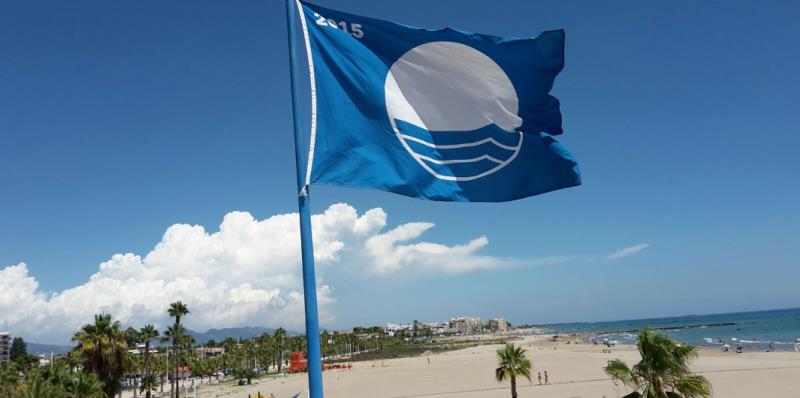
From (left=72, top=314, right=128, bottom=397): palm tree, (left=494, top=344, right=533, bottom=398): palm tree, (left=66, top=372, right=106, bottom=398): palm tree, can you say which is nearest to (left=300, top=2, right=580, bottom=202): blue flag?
(left=66, top=372, right=106, bottom=398): palm tree

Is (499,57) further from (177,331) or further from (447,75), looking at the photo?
(177,331)

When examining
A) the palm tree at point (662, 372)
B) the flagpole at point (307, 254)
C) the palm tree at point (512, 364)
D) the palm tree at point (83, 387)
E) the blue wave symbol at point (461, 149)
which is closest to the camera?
the flagpole at point (307, 254)

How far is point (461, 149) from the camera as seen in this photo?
8297 millimetres

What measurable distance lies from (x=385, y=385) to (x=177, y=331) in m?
26.9

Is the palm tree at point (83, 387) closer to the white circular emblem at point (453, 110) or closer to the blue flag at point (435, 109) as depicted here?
the blue flag at point (435, 109)

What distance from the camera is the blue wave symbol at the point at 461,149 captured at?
26.4ft

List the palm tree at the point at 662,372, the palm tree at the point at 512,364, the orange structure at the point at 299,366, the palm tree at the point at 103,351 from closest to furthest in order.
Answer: the palm tree at the point at 662,372, the palm tree at the point at 512,364, the palm tree at the point at 103,351, the orange structure at the point at 299,366

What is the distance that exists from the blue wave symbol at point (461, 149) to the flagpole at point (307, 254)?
176cm

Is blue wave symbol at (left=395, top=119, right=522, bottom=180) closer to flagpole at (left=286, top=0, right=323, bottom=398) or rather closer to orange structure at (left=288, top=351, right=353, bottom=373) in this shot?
flagpole at (left=286, top=0, right=323, bottom=398)

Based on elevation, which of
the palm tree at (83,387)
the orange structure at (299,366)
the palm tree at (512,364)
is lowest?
the orange structure at (299,366)

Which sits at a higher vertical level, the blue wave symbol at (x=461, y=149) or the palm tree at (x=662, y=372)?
the blue wave symbol at (x=461, y=149)

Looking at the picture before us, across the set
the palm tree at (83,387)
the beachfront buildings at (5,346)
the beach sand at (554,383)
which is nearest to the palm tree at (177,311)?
the beach sand at (554,383)

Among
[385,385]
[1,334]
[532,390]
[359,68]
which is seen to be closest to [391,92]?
[359,68]

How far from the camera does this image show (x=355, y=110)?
Result: 25.6ft
